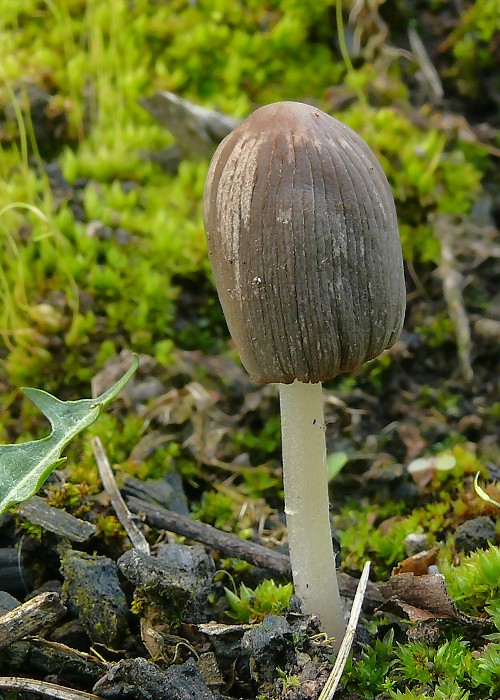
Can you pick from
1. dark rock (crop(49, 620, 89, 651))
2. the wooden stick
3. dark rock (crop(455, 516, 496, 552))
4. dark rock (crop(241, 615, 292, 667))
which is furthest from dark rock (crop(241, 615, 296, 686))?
dark rock (crop(455, 516, 496, 552))

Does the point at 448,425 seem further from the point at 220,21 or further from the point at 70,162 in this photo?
the point at 220,21

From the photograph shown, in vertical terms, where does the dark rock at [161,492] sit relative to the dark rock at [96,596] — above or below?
below

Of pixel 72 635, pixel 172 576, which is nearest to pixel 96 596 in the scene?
pixel 72 635

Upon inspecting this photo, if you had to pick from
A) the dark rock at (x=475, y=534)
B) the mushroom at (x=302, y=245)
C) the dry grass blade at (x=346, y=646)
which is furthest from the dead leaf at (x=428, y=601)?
the mushroom at (x=302, y=245)

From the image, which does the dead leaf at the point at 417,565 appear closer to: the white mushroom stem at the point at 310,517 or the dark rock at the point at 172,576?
the white mushroom stem at the point at 310,517

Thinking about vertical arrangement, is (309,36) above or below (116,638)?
above

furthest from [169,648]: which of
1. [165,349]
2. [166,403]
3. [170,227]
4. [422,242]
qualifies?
[422,242]
